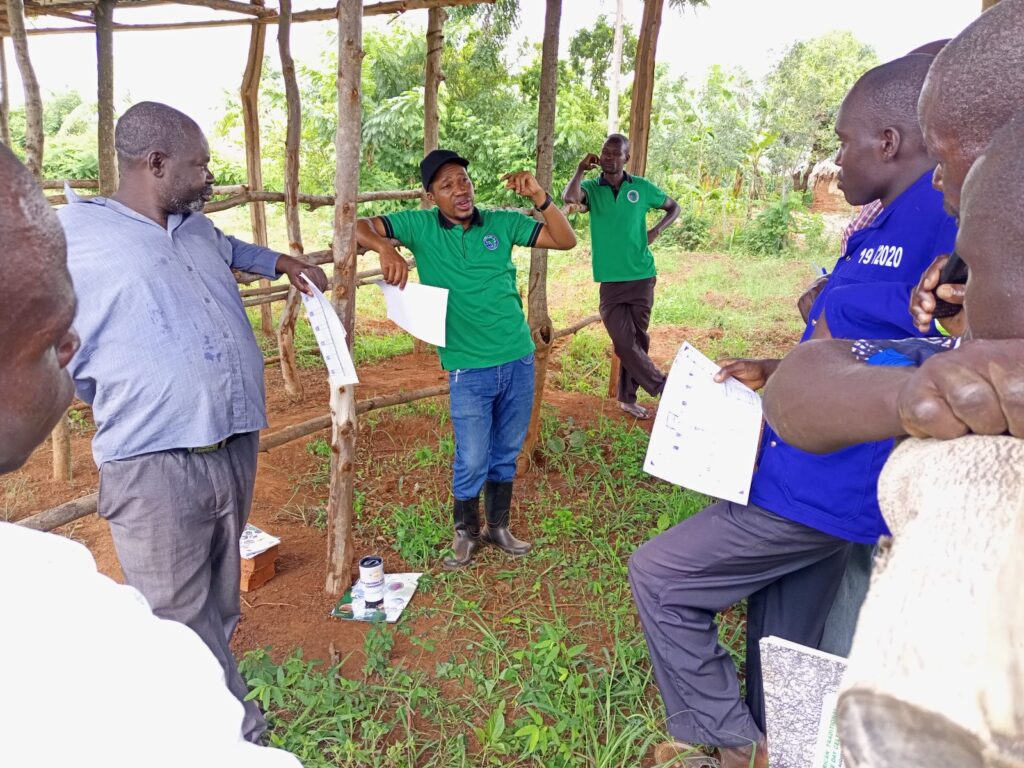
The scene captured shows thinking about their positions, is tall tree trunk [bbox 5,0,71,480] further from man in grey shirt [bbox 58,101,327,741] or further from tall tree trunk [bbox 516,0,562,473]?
tall tree trunk [bbox 516,0,562,473]

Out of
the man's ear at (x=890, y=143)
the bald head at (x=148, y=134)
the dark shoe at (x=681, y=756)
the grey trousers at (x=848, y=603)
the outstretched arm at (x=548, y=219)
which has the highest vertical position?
the man's ear at (x=890, y=143)

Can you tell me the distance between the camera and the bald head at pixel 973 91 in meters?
0.92

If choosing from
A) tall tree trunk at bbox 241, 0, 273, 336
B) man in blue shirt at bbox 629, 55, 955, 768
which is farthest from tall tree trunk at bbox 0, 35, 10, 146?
man in blue shirt at bbox 629, 55, 955, 768

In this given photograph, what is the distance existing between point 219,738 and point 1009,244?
747 mm

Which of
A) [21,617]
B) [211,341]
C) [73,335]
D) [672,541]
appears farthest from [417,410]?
[21,617]

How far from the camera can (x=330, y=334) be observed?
8.44 ft

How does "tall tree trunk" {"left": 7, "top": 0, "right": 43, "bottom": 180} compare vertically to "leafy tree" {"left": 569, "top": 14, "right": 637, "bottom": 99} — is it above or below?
below

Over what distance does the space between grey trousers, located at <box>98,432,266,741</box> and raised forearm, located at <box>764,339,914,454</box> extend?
1.76 metres

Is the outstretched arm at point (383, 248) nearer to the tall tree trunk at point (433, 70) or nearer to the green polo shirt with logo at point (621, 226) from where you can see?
the green polo shirt with logo at point (621, 226)

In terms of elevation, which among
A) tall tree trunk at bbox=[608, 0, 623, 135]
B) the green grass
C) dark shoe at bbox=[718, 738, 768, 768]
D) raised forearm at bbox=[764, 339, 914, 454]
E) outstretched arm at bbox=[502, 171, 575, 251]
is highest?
tall tree trunk at bbox=[608, 0, 623, 135]

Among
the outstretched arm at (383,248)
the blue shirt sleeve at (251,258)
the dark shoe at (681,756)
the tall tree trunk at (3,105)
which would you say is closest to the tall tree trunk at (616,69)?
the tall tree trunk at (3,105)

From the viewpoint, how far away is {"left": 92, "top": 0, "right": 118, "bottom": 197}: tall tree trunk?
4.14 m

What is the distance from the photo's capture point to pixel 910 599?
1.35 ft

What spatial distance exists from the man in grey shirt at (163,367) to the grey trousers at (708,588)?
1.18 m
